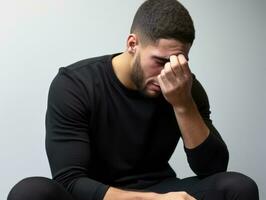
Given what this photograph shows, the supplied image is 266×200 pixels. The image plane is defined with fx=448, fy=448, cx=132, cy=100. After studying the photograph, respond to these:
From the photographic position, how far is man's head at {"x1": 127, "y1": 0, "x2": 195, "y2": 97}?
118 centimetres

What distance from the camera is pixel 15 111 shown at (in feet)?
4.91

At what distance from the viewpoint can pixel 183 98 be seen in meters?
1.22

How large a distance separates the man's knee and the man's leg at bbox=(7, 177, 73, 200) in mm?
407

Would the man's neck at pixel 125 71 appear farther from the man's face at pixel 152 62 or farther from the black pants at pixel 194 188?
the black pants at pixel 194 188

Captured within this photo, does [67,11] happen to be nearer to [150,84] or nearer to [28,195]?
[150,84]

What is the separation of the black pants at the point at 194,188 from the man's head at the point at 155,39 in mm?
264

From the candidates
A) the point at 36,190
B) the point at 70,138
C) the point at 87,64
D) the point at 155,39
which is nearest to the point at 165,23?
the point at 155,39

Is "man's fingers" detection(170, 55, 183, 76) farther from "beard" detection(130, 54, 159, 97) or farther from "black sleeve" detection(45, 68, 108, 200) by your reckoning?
"black sleeve" detection(45, 68, 108, 200)

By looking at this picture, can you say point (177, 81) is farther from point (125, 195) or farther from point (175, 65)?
point (125, 195)

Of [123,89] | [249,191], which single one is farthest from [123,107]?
[249,191]

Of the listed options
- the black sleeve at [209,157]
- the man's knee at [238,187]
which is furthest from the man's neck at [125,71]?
the man's knee at [238,187]

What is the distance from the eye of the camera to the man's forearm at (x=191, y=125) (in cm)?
124

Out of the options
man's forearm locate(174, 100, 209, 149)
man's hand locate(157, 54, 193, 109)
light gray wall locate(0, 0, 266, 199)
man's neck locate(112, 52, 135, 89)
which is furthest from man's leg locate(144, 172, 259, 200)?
light gray wall locate(0, 0, 266, 199)

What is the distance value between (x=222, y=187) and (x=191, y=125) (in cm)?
20
